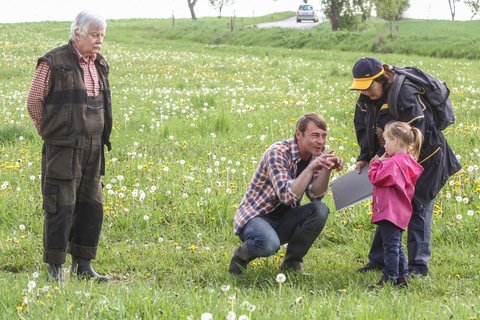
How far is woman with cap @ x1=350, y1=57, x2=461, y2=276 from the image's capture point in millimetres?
5734

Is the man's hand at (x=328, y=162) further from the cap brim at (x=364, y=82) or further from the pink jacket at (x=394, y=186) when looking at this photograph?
the cap brim at (x=364, y=82)

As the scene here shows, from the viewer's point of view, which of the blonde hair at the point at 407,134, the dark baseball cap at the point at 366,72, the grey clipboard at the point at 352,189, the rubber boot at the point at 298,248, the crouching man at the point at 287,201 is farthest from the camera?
the rubber boot at the point at 298,248

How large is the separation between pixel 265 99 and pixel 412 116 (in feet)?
32.2

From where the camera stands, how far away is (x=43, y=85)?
579cm

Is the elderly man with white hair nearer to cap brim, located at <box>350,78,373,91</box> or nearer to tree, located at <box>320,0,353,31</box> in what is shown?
cap brim, located at <box>350,78,373,91</box>

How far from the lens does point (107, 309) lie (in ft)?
13.6

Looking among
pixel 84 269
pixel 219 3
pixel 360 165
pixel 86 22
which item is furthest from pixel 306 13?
pixel 86 22

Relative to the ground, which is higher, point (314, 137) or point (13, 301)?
point (314, 137)

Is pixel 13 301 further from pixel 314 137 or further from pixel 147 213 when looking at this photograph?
pixel 147 213

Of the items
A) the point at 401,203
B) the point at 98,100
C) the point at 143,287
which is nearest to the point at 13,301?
the point at 143,287

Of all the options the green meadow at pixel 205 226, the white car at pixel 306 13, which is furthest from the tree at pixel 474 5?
the green meadow at pixel 205 226

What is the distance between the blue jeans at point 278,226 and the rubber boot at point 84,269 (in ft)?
3.95

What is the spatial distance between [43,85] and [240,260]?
2.05 m

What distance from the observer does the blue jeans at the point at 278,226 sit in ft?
19.7
